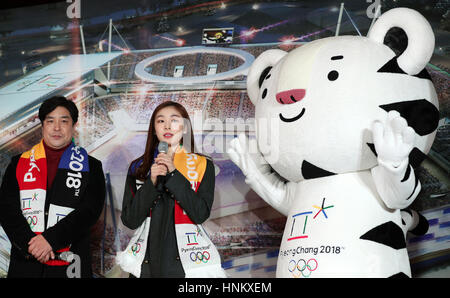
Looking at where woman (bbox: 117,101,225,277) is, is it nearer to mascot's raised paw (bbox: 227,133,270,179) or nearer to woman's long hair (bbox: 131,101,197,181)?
woman's long hair (bbox: 131,101,197,181)

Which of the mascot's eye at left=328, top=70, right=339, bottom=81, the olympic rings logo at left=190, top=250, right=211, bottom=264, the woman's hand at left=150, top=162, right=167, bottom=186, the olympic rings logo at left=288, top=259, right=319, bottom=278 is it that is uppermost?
the mascot's eye at left=328, top=70, right=339, bottom=81

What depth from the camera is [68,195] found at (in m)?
2.94

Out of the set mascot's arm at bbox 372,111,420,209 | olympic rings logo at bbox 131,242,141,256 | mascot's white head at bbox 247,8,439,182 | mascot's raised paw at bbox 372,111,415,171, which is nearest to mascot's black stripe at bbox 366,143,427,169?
mascot's white head at bbox 247,8,439,182

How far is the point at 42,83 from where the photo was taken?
3977mm

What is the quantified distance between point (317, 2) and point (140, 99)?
1348 millimetres

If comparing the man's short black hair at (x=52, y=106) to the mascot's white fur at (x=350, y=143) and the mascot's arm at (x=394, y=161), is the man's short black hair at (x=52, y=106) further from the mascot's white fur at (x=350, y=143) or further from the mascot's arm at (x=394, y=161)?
the mascot's arm at (x=394, y=161)

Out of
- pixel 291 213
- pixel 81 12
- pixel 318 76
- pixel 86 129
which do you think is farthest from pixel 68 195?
pixel 81 12

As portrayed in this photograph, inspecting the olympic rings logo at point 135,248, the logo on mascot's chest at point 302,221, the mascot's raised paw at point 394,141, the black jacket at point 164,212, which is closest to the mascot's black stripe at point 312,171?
the logo on mascot's chest at point 302,221

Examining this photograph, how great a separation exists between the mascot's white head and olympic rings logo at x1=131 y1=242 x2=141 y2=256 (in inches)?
32.0

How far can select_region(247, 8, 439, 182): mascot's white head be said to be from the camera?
2416 mm

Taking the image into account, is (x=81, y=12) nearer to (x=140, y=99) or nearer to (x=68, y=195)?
(x=140, y=99)

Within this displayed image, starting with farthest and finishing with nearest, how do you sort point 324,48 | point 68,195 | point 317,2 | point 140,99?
point 140,99 < point 317,2 < point 68,195 < point 324,48

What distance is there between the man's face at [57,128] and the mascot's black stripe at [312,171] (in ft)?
4.48

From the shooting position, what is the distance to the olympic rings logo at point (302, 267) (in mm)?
2385
